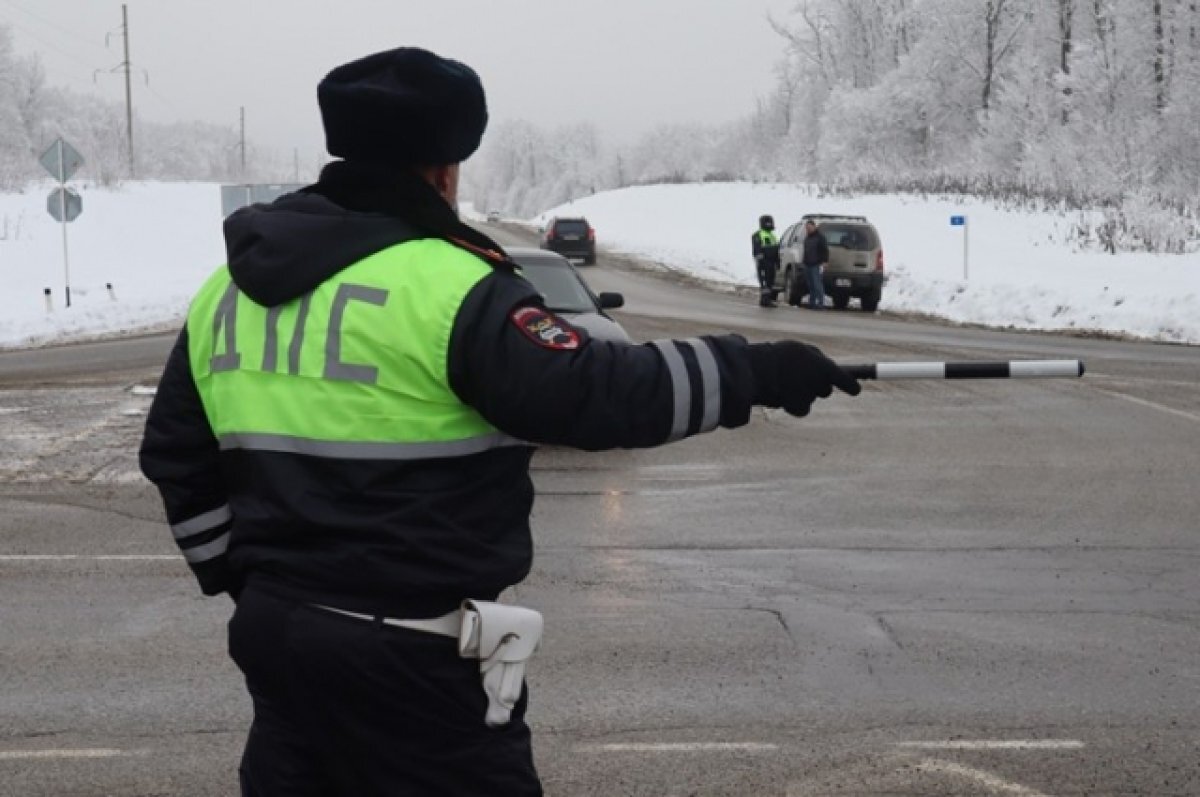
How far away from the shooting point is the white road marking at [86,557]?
27.3 ft

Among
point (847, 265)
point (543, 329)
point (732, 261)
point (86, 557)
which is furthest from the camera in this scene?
point (732, 261)

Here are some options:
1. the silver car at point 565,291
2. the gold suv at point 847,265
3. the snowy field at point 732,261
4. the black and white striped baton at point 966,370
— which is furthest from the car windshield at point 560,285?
the gold suv at point 847,265

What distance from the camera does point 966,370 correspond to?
3.13 metres

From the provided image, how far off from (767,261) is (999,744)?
24389mm

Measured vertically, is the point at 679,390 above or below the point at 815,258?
below

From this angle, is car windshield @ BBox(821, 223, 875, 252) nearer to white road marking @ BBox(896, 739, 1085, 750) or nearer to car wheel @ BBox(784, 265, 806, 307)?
car wheel @ BBox(784, 265, 806, 307)

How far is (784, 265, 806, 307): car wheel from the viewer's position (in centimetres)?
2927

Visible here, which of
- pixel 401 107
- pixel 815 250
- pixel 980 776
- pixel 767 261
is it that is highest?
pixel 815 250

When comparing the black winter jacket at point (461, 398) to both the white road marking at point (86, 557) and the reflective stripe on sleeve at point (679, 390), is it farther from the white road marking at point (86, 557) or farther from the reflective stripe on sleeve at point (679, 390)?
the white road marking at point (86, 557)

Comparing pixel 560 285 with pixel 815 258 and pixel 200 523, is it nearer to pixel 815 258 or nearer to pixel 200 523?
pixel 200 523

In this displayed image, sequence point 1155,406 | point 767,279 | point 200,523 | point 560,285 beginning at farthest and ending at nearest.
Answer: point 767,279 → point 1155,406 → point 560,285 → point 200,523

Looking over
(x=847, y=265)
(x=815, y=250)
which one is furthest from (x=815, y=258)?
(x=847, y=265)

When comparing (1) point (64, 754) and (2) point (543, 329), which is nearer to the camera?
(2) point (543, 329)

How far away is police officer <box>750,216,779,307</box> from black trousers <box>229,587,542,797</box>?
26503 millimetres
